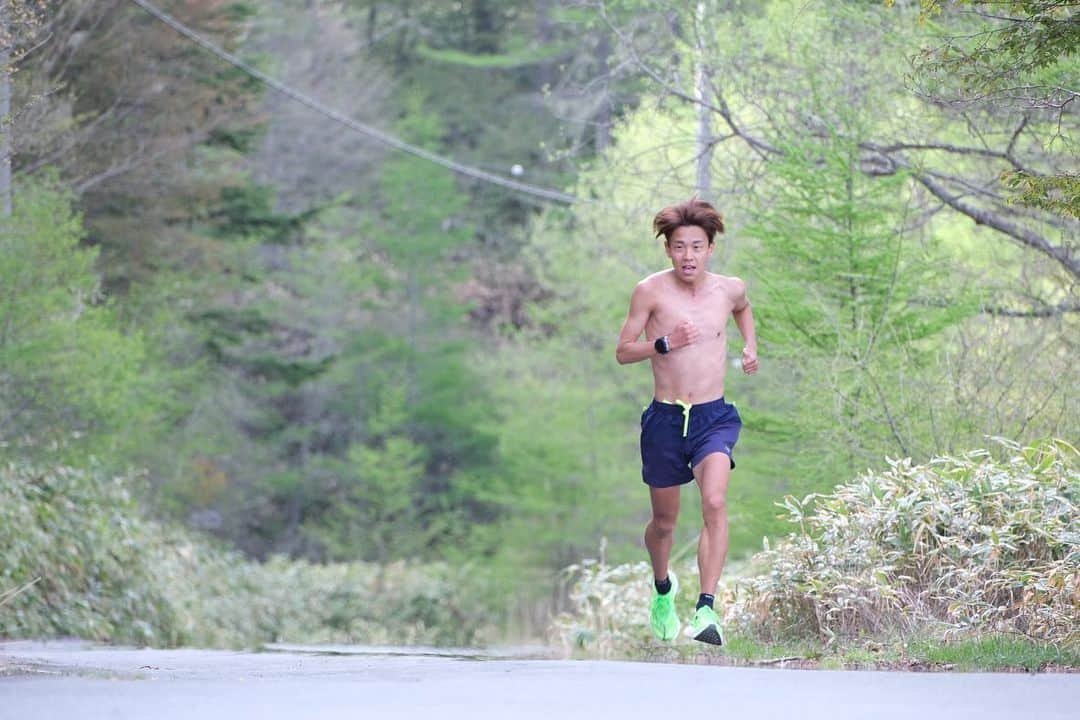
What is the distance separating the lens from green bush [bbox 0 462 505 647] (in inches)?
612

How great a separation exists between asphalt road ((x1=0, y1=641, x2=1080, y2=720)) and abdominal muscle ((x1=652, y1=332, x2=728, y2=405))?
5.73ft

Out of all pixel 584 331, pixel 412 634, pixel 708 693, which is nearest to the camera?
pixel 708 693

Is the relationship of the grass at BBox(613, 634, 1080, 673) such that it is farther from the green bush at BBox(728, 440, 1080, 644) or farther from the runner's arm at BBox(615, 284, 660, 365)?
the runner's arm at BBox(615, 284, 660, 365)

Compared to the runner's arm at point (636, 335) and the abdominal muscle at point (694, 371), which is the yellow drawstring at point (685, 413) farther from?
the runner's arm at point (636, 335)

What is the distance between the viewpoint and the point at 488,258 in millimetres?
49250

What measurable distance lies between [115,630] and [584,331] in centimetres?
2129

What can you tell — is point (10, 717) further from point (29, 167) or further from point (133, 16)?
point (133, 16)

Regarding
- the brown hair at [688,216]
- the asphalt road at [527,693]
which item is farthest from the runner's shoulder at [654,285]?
the asphalt road at [527,693]

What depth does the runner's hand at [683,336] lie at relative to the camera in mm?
8578

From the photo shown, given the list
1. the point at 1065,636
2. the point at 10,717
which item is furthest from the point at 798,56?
the point at 10,717

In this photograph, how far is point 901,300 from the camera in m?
14.2

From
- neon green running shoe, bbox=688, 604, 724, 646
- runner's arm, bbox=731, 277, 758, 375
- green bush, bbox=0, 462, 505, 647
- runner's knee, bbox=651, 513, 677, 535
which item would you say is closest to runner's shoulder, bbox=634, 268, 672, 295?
runner's arm, bbox=731, 277, 758, 375

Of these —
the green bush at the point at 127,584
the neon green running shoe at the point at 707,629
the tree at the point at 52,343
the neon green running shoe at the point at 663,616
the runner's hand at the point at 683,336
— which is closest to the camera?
the neon green running shoe at the point at 707,629

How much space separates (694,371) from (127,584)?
1017 centimetres
